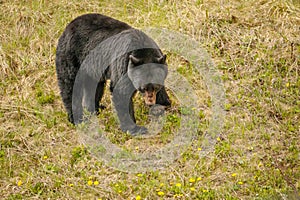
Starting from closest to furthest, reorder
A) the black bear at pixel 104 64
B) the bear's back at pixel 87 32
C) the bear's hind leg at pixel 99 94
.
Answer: the black bear at pixel 104 64
the bear's back at pixel 87 32
the bear's hind leg at pixel 99 94

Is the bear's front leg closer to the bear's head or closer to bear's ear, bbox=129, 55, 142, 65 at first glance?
the bear's head

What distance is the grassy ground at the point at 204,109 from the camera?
574 centimetres

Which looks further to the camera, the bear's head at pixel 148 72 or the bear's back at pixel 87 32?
the bear's back at pixel 87 32

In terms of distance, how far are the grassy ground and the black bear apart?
485mm

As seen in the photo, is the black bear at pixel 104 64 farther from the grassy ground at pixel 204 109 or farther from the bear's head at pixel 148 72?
the grassy ground at pixel 204 109

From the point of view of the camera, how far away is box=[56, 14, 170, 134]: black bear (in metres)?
6.44

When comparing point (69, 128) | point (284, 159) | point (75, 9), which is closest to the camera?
point (284, 159)

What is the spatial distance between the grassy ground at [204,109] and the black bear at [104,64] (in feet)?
1.59

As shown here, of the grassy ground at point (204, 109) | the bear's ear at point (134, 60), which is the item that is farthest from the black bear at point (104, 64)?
the grassy ground at point (204, 109)

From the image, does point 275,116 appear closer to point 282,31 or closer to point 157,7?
point 282,31

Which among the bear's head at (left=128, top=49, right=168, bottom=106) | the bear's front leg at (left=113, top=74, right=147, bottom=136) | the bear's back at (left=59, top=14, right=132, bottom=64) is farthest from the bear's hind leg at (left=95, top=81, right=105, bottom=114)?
the bear's head at (left=128, top=49, right=168, bottom=106)

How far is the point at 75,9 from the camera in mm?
9789

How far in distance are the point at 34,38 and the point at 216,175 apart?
4790 millimetres

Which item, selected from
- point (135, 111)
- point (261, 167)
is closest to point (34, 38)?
point (135, 111)
